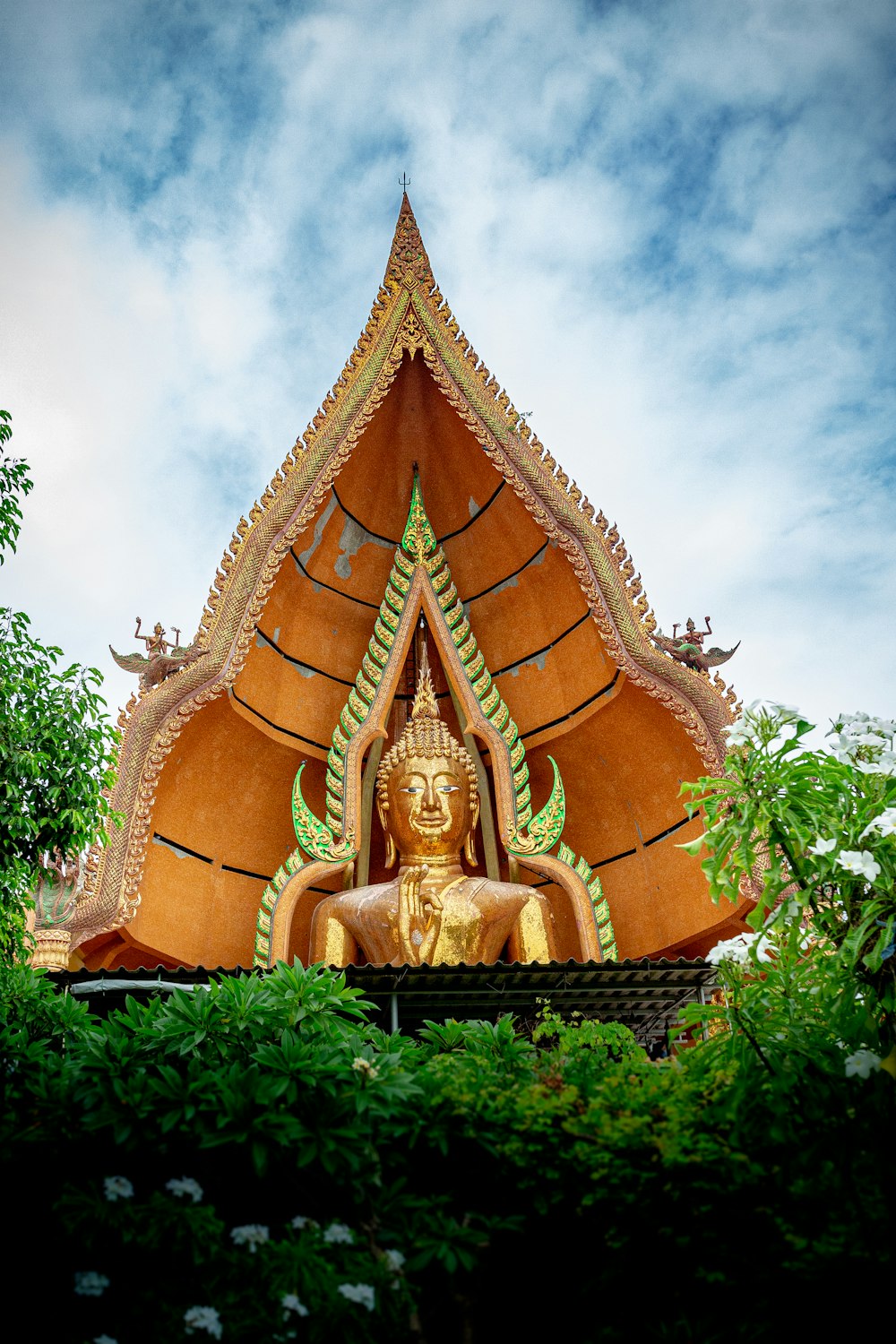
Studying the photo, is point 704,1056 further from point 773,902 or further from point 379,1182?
point 379,1182

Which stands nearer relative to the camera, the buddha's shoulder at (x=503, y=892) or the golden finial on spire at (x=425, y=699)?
the buddha's shoulder at (x=503, y=892)

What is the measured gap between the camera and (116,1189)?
3.41m

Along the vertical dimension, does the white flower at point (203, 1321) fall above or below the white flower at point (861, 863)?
below

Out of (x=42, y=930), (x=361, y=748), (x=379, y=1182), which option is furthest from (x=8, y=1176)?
(x=361, y=748)

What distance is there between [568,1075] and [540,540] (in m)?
6.00

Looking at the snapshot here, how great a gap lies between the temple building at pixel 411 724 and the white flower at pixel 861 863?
399 centimetres

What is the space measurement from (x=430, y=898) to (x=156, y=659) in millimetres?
2615

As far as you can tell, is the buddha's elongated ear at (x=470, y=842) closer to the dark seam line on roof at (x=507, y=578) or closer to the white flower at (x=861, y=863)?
the dark seam line on roof at (x=507, y=578)

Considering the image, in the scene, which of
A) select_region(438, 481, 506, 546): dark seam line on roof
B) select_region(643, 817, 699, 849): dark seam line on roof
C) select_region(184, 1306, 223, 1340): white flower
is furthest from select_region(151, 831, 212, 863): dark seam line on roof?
select_region(184, 1306, 223, 1340): white flower

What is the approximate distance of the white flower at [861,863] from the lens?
144 inches

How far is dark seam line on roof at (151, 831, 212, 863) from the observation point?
27.2 feet

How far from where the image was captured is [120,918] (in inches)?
292

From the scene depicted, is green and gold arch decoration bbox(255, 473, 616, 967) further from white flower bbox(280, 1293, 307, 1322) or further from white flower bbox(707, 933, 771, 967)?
white flower bbox(280, 1293, 307, 1322)

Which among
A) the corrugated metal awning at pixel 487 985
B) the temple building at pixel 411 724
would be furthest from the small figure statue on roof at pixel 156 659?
the corrugated metal awning at pixel 487 985
